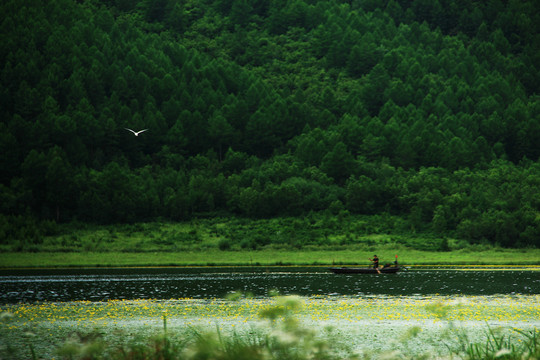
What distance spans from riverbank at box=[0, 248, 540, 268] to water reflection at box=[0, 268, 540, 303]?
855 centimetres

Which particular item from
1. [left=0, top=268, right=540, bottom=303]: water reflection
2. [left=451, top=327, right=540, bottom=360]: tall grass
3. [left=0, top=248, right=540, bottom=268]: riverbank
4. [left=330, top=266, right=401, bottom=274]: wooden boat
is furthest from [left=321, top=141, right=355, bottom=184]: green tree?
[left=451, top=327, right=540, bottom=360]: tall grass

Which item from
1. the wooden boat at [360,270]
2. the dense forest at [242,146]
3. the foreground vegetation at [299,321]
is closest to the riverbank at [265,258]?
the dense forest at [242,146]

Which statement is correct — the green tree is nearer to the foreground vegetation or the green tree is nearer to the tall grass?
the foreground vegetation

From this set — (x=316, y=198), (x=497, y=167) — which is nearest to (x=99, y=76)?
(x=316, y=198)

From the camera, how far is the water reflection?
5909 cm

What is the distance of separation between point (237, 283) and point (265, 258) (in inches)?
1449

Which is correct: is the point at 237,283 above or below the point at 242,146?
below

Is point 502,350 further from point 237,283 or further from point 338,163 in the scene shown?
point 338,163

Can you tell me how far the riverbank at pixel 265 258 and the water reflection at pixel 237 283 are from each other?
8.55 meters

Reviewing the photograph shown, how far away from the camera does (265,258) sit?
10569cm

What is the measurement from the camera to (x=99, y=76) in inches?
7343

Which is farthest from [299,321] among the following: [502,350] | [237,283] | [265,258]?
[265,258]

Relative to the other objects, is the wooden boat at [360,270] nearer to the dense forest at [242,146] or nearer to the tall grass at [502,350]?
the dense forest at [242,146]

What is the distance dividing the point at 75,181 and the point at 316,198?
46.6 meters
